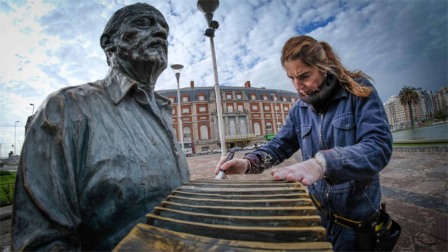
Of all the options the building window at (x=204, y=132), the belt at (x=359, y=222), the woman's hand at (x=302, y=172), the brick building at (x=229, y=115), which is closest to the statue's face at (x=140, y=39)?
the woman's hand at (x=302, y=172)

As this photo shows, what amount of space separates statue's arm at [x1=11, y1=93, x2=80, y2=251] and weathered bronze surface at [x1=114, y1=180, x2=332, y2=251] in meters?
0.35

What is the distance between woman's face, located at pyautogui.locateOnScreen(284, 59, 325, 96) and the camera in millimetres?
1648

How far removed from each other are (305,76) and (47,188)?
167cm

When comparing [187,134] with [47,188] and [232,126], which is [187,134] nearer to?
[232,126]

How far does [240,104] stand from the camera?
1874 inches

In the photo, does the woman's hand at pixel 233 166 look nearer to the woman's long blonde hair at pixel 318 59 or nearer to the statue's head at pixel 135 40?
the statue's head at pixel 135 40

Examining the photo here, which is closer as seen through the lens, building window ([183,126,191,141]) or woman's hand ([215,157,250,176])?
woman's hand ([215,157,250,176])

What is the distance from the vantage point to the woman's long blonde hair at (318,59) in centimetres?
157

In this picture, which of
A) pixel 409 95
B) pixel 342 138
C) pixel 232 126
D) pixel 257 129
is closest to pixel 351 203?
pixel 342 138

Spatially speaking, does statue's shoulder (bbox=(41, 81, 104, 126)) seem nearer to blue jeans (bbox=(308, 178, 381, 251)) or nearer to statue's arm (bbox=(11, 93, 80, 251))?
statue's arm (bbox=(11, 93, 80, 251))

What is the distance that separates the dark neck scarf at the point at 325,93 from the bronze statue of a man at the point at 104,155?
111 centimetres

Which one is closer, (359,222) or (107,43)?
(107,43)

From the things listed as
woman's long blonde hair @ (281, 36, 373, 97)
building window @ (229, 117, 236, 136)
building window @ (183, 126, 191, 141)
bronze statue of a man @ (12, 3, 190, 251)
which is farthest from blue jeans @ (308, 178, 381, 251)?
building window @ (229, 117, 236, 136)

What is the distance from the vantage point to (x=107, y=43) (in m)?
1.28
